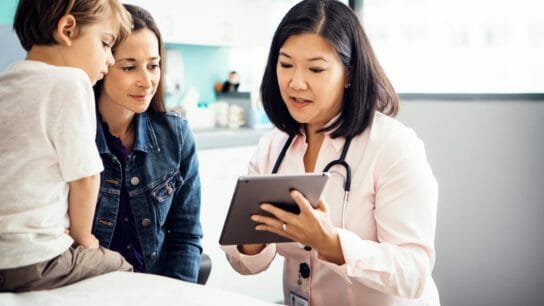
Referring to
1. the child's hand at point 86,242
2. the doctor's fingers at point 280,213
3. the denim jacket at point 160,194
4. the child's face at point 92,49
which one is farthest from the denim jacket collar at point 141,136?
the doctor's fingers at point 280,213

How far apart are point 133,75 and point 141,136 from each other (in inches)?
5.8

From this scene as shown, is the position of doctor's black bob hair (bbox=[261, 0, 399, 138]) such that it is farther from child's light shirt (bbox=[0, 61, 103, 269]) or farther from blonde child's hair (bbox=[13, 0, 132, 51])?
child's light shirt (bbox=[0, 61, 103, 269])

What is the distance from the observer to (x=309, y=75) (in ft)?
4.89

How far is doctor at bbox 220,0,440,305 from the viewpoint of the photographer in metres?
1.36

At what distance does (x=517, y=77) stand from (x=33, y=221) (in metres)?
2.30

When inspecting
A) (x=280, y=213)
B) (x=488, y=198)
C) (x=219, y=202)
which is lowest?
(x=219, y=202)

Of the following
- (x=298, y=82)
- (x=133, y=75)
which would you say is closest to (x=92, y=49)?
(x=133, y=75)

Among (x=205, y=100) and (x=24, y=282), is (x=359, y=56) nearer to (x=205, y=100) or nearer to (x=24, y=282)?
(x=24, y=282)

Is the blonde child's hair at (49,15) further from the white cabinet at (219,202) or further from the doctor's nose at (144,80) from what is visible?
the white cabinet at (219,202)

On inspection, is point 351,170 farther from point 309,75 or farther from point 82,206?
point 82,206

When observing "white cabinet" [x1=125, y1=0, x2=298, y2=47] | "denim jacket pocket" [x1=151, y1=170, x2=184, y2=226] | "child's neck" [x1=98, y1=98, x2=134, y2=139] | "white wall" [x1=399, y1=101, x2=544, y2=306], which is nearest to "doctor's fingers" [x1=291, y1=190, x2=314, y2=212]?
"denim jacket pocket" [x1=151, y1=170, x2=184, y2=226]

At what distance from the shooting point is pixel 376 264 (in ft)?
4.33

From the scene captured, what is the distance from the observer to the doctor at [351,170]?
136 centimetres

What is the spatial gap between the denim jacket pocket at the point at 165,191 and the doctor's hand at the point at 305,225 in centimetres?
34
